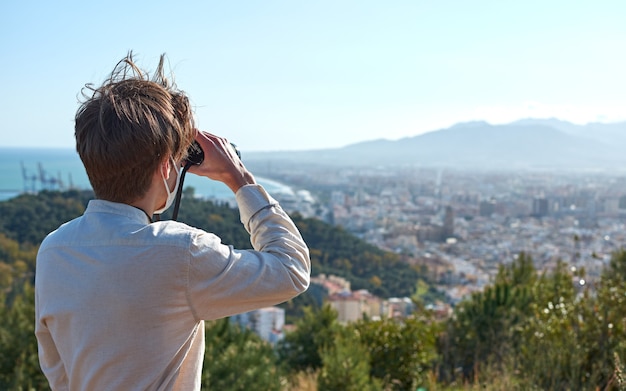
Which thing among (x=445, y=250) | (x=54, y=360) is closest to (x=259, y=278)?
(x=54, y=360)

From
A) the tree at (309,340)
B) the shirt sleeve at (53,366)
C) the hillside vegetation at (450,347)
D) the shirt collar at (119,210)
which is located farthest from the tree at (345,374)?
the shirt collar at (119,210)

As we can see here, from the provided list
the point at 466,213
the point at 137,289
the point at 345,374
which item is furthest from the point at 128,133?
the point at 466,213

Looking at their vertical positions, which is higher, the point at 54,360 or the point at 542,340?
the point at 54,360

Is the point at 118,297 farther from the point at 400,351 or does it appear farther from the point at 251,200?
the point at 400,351

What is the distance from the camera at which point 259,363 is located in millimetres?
3607

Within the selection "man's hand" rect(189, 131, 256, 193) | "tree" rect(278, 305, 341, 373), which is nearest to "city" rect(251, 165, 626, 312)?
"tree" rect(278, 305, 341, 373)

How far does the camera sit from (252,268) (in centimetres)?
92

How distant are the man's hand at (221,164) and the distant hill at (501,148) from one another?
180 ft

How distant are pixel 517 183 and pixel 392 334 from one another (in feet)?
132

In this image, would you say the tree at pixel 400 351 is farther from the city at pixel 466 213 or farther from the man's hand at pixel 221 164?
the city at pixel 466 213

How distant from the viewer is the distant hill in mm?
61531

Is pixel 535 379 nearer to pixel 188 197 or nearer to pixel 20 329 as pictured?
pixel 20 329

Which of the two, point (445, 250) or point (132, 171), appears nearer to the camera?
point (132, 171)

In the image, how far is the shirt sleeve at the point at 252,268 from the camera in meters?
0.89
